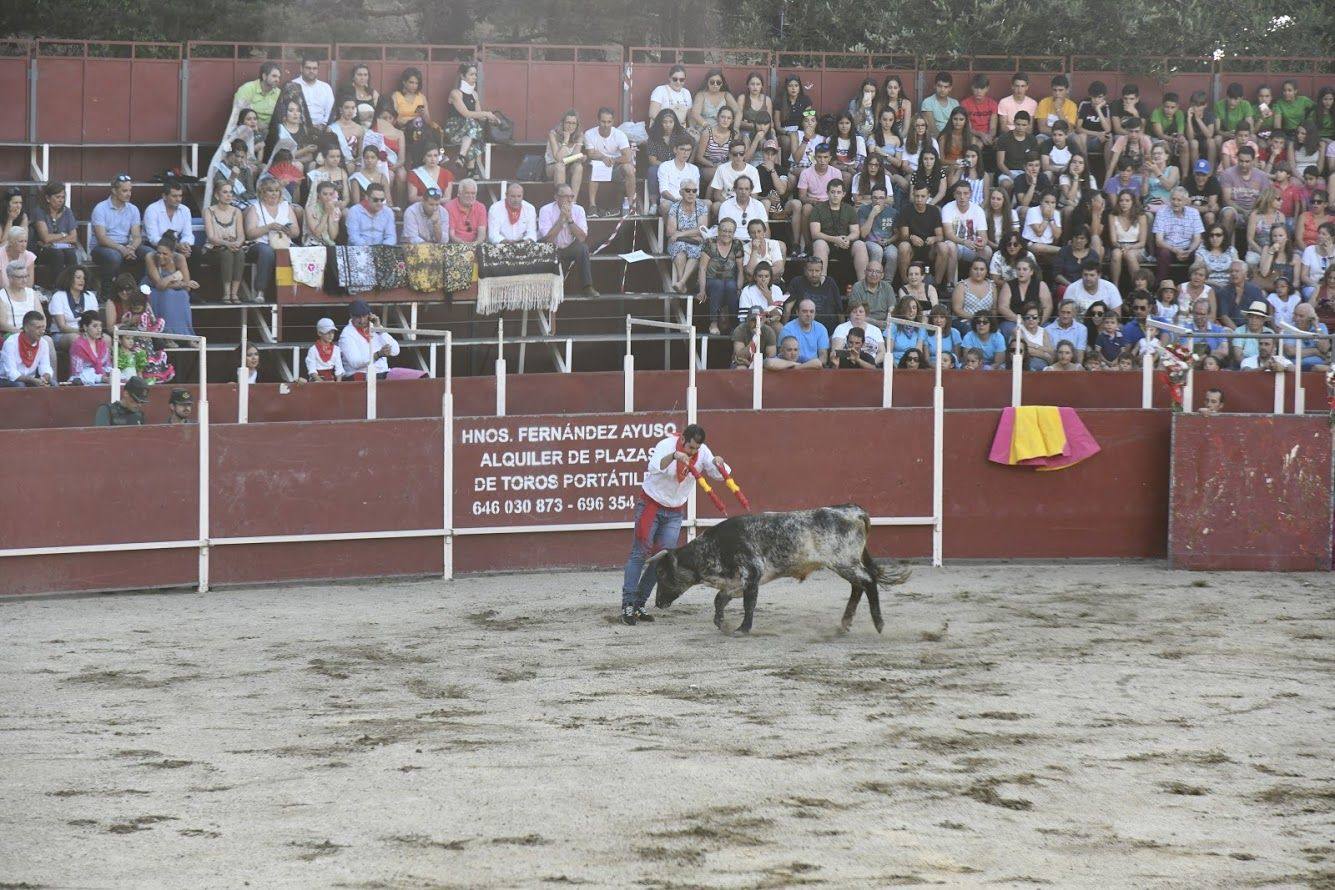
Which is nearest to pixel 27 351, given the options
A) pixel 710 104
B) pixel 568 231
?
pixel 568 231

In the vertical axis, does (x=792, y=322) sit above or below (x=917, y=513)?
above

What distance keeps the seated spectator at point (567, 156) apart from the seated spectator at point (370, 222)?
81.3 inches

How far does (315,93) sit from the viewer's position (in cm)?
1988

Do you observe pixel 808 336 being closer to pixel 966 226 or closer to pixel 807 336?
pixel 807 336

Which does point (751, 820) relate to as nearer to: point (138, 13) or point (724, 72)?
point (724, 72)

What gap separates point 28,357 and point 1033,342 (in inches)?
369

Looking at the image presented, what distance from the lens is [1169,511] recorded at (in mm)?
17125

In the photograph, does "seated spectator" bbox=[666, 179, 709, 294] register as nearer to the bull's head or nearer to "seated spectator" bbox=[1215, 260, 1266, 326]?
"seated spectator" bbox=[1215, 260, 1266, 326]

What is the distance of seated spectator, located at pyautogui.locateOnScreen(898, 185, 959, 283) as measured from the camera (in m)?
19.9

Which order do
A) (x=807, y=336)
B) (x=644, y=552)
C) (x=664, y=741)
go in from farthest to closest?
(x=807, y=336), (x=644, y=552), (x=664, y=741)

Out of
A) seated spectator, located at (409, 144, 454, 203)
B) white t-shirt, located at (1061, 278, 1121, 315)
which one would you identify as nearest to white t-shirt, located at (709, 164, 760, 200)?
seated spectator, located at (409, 144, 454, 203)

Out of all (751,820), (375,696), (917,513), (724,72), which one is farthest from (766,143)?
(751,820)

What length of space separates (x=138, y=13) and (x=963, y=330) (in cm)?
1453

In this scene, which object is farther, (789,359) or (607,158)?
(607,158)
